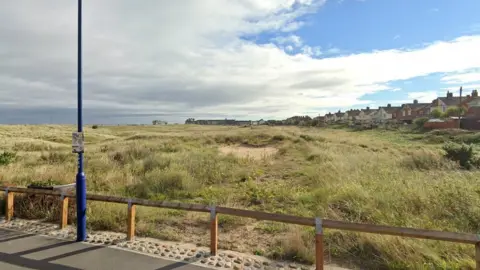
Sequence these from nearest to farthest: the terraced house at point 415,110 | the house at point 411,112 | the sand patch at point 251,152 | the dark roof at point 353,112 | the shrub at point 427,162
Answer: the shrub at point 427,162
the sand patch at point 251,152
the terraced house at point 415,110
the house at point 411,112
the dark roof at point 353,112

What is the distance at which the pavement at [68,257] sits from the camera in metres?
4.77

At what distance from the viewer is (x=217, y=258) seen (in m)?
5.15

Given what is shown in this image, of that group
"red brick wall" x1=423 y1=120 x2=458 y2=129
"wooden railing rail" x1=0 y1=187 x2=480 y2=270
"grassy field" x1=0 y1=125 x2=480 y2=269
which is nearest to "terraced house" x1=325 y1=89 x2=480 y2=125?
"red brick wall" x1=423 y1=120 x2=458 y2=129

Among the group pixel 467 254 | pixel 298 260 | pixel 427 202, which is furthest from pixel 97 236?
pixel 427 202

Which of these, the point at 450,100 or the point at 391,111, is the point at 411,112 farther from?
the point at 391,111

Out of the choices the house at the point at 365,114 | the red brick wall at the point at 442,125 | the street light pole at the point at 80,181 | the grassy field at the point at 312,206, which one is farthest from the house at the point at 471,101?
the street light pole at the point at 80,181

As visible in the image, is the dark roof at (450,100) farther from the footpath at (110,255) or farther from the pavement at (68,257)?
the pavement at (68,257)

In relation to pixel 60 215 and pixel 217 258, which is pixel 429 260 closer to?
pixel 217 258

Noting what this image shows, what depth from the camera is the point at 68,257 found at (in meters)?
5.11

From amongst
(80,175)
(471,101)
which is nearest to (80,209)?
(80,175)

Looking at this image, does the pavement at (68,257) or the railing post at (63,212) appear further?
the railing post at (63,212)

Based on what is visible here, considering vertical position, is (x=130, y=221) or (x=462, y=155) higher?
(x=462, y=155)

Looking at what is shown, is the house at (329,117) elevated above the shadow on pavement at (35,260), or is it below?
above

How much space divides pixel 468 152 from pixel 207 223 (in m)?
12.9
